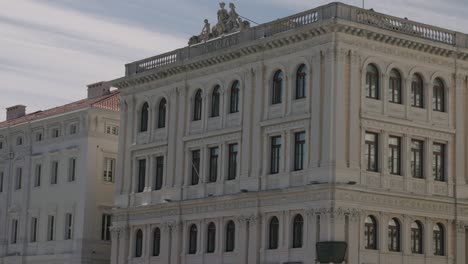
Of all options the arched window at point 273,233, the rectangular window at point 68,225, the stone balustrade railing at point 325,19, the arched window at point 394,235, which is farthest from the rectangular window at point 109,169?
the arched window at point 394,235

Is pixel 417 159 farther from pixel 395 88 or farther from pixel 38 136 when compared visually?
pixel 38 136

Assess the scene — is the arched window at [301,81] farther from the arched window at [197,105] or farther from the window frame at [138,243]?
the window frame at [138,243]

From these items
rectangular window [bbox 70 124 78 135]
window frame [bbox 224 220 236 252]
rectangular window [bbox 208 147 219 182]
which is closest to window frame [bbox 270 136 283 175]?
window frame [bbox 224 220 236 252]

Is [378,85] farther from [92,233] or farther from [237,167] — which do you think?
[92,233]

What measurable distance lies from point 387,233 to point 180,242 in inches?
462

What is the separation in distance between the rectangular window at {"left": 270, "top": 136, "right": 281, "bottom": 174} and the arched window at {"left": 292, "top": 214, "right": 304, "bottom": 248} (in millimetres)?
2717

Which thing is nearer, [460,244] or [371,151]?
[371,151]

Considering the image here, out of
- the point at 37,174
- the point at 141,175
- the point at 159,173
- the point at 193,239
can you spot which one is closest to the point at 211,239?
the point at 193,239

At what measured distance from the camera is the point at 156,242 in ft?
195

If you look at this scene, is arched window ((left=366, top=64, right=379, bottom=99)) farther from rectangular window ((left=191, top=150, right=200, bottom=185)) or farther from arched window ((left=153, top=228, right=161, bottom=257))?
arched window ((left=153, top=228, right=161, bottom=257))

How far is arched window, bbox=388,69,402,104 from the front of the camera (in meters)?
51.7

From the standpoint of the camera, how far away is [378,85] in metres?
51.3

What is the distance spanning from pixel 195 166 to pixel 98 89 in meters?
17.3

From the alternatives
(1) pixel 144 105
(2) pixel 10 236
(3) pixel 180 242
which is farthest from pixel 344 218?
(2) pixel 10 236
